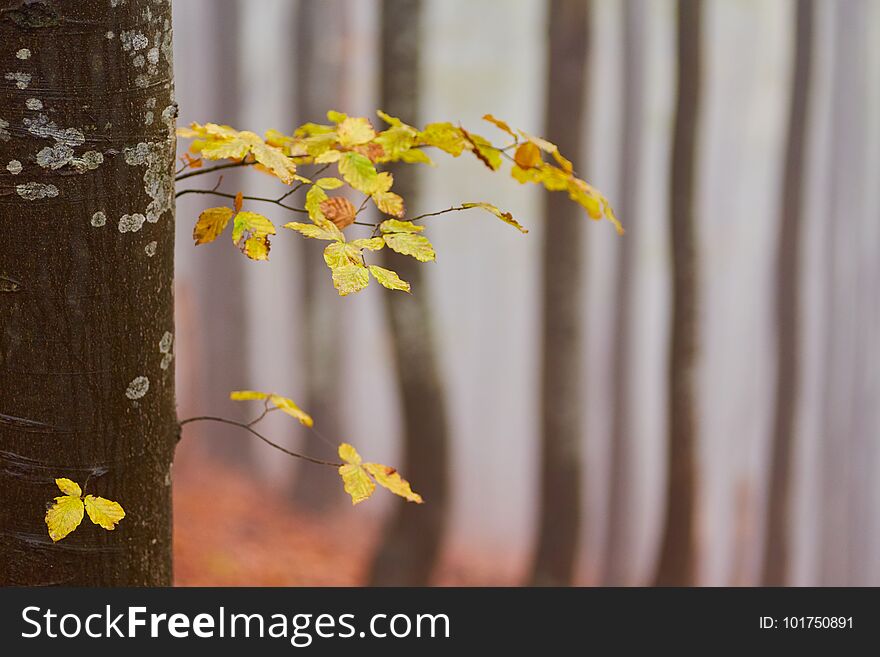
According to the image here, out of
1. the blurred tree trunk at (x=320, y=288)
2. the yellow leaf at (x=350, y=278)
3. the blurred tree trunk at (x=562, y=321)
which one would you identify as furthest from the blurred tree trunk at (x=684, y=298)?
the yellow leaf at (x=350, y=278)

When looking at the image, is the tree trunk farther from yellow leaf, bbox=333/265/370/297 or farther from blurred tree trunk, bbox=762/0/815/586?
blurred tree trunk, bbox=762/0/815/586

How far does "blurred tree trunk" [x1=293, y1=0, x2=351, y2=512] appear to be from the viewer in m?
5.65

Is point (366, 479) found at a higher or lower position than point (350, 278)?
lower

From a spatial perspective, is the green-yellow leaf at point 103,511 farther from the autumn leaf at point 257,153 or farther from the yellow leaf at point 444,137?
the yellow leaf at point 444,137

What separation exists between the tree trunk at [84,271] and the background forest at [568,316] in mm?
3169

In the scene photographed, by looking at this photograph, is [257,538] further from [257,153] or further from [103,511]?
[257,153]

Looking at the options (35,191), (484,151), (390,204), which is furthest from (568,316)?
(35,191)

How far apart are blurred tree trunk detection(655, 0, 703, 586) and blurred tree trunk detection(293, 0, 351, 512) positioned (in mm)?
2384

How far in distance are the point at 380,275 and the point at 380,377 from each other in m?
5.21

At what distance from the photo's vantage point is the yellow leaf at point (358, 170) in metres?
1.09

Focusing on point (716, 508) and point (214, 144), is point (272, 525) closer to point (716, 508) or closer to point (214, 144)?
point (716, 508)

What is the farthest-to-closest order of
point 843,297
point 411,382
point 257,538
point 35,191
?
1. point 257,538
2. point 843,297
3. point 411,382
4. point 35,191

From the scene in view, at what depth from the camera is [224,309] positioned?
259 inches

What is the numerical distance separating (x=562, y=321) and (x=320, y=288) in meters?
1.89
